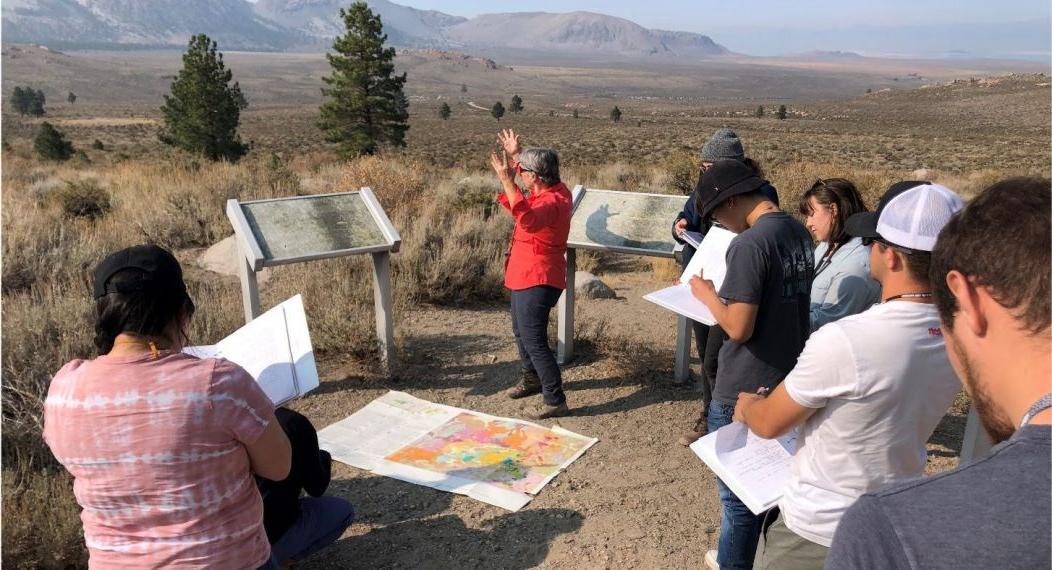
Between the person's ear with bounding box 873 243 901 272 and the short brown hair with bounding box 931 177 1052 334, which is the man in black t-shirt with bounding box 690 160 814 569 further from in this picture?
the short brown hair with bounding box 931 177 1052 334

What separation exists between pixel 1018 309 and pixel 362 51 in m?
25.1

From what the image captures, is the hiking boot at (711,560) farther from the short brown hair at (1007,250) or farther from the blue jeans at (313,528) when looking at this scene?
the short brown hair at (1007,250)

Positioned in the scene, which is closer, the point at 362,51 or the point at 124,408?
the point at 124,408

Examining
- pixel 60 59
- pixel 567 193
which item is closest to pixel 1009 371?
pixel 567 193

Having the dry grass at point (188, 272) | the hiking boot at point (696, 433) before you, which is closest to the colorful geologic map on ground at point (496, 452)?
the hiking boot at point (696, 433)

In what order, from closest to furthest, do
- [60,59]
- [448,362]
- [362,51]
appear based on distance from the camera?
[448,362]
[362,51]
[60,59]

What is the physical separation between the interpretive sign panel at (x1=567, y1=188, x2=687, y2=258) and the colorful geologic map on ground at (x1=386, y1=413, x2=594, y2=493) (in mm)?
1391

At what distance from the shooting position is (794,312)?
103 inches

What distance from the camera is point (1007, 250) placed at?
0.91 metres

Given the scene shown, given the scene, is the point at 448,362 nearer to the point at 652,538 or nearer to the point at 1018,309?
the point at 652,538

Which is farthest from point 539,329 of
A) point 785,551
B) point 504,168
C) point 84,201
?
point 84,201

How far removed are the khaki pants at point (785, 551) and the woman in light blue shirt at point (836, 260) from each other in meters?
1.34

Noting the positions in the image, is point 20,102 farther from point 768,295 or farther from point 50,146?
point 768,295

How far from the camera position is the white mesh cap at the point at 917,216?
175 cm
